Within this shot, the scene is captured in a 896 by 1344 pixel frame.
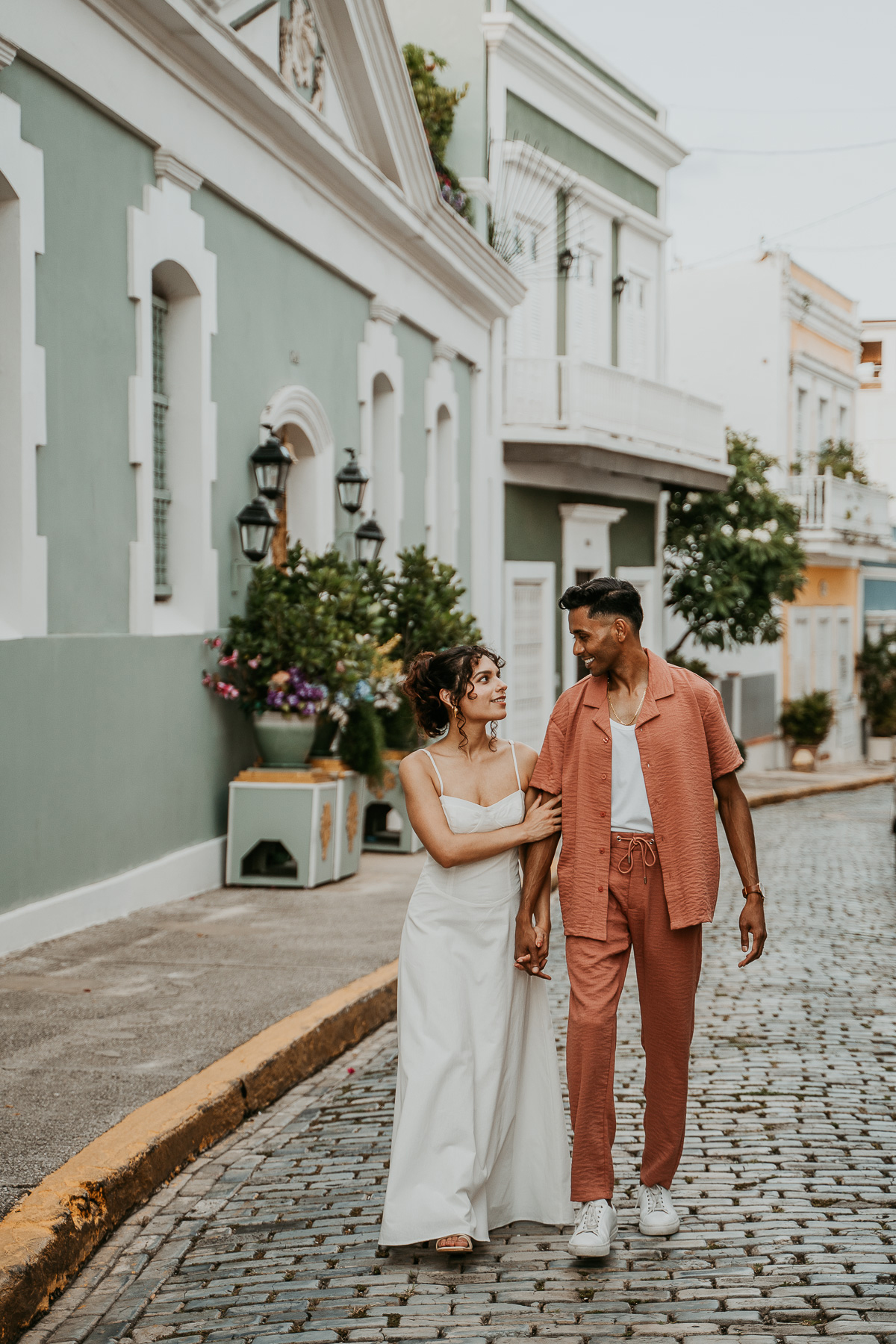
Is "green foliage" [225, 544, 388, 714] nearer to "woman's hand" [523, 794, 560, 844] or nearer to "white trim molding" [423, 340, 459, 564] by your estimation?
"white trim molding" [423, 340, 459, 564]

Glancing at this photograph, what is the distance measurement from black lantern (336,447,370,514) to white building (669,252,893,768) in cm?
1397

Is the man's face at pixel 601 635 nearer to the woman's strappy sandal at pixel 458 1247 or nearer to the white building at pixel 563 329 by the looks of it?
the woman's strappy sandal at pixel 458 1247

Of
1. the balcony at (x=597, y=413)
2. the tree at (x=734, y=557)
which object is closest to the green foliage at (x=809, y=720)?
the tree at (x=734, y=557)

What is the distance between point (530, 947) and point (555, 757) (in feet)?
1.73

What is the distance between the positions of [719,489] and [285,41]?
457 inches

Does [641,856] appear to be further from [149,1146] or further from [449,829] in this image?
[149,1146]

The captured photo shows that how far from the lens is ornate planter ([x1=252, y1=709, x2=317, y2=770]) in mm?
9727

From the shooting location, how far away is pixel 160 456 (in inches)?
376

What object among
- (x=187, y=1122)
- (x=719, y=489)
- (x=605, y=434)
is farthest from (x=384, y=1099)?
(x=719, y=489)

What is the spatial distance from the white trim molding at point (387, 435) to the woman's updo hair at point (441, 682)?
9.14 meters

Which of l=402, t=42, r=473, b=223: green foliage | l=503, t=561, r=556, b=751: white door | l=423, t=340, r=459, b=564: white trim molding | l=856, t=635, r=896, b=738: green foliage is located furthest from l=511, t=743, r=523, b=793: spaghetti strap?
l=856, t=635, r=896, b=738: green foliage

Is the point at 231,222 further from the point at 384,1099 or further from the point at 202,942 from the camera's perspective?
the point at 384,1099

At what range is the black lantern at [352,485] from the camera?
12.1 meters

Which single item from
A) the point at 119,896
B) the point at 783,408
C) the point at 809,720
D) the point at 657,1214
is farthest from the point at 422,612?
the point at 783,408
